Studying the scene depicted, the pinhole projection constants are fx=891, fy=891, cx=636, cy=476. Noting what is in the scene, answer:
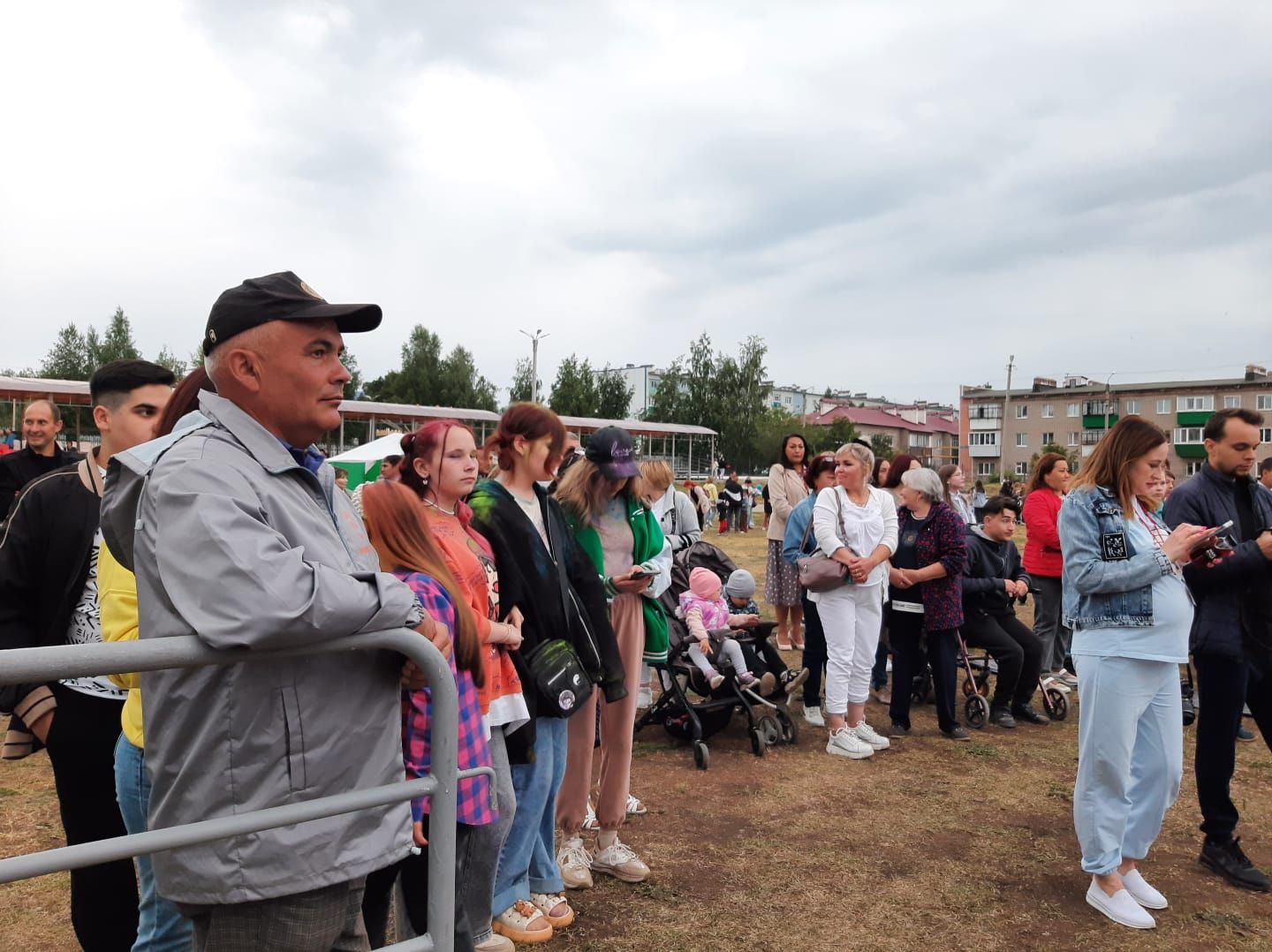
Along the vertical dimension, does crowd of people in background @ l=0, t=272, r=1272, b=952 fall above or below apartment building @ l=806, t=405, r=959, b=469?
below

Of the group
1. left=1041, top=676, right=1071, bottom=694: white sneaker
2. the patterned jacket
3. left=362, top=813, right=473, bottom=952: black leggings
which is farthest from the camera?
left=1041, top=676, right=1071, bottom=694: white sneaker

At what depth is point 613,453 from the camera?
13.8ft

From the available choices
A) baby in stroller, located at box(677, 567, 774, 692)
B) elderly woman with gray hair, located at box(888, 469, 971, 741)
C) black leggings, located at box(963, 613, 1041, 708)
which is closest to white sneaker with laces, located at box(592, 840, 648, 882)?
baby in stroller, located at box(677, 567, 774, 692)

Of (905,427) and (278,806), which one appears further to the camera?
(905,427)

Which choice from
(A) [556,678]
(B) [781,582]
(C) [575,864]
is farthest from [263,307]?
(B) [781,582]

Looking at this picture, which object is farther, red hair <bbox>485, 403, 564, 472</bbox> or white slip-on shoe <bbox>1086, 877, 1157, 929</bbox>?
white slip-on shoe <bbox>1086, 877, 1157, 929</bbox>

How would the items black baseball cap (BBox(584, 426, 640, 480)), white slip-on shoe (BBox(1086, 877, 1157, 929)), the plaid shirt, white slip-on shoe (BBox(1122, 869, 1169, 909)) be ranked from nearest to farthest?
1. the plaid shirt
2. white slip-on shoe (BBox(1086, 877, 1157, 929))
3. white slip-on shoe (BBox(1122, 869, 1169, 909))
4. black baseball cap (BBox(584, 426, 640, 480))

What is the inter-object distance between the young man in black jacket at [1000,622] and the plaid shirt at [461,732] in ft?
15.8

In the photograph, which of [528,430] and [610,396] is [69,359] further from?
[528,430]

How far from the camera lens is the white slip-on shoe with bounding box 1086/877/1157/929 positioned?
369cm

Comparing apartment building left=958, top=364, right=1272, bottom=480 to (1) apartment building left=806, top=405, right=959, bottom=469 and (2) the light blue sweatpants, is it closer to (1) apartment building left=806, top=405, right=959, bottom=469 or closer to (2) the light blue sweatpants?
(1) apartment building left=806, top=405, right=959, bottom=469

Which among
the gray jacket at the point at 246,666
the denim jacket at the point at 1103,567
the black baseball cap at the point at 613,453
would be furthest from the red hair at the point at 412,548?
the denim jacket at the point at 1103,567

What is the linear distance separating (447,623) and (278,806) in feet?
3.49

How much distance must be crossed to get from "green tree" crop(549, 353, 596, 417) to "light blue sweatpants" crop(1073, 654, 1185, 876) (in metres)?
58.1
